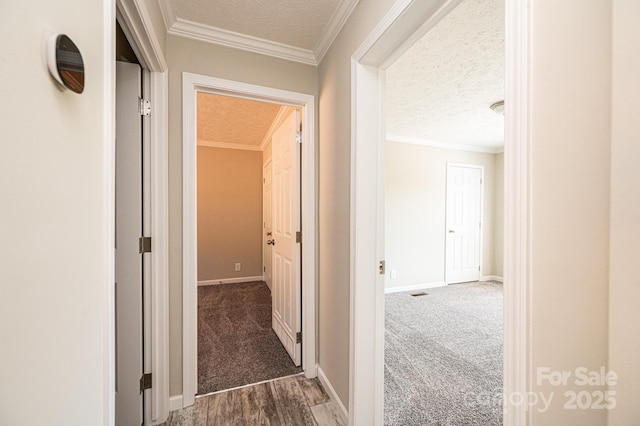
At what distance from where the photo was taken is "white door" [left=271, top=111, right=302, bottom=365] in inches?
80.2

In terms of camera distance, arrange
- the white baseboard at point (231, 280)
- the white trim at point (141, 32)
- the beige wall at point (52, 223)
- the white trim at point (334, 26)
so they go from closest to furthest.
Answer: the beige wall at point (52, 223) → the white trim at point (141, 32) → the white trim at point (334, 26) → the white baseboard at point (231, 280)

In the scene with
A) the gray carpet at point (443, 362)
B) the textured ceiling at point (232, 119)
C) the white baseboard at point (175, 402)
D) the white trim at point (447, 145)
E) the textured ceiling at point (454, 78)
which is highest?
the textured ceiling at point (454, 78)

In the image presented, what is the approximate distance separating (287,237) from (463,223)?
3749 mm

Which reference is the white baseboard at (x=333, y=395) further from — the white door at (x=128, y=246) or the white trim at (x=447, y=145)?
the white trim at (x=447, y=145)

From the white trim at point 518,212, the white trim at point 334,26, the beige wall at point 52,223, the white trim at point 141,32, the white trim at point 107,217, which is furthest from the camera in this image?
the white trim at point 334,26

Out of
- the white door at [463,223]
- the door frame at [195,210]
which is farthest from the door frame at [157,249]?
the white door at [463,223]

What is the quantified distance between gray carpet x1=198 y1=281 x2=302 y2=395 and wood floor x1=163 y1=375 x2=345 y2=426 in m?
0.11

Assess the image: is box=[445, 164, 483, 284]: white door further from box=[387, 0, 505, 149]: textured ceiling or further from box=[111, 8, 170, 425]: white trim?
box=[111, 8, 170, 425]: white trim

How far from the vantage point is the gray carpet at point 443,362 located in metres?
1.63

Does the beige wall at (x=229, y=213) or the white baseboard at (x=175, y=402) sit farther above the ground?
the beige wall at (x=229, y=213)

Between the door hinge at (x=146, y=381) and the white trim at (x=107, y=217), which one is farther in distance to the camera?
the door hinge at (x=146, y=381)

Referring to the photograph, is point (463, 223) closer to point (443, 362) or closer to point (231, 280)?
point (443, 362)

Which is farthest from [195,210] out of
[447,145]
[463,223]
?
[463,223]

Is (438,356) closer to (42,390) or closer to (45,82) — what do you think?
(42,390)
